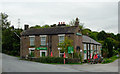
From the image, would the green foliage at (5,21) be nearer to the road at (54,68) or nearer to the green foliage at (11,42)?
the green foliage at (11,42)

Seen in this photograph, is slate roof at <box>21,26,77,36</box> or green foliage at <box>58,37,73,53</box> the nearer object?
green foliage at <box>58,37,73,53</box>

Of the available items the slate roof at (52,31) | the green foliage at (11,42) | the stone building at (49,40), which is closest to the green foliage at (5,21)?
the green foliage at (11,42)

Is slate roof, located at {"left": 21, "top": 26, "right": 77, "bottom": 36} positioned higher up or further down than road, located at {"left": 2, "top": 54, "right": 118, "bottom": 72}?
higher up

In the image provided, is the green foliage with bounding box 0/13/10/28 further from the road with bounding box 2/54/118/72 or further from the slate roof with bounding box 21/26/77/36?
the road with bounding box 2/54/118/72

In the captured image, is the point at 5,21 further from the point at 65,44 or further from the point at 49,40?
the point at 65,44

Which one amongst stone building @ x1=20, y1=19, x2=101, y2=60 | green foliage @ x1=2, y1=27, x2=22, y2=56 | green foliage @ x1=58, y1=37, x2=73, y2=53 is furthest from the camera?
green foliage @ x1=2, y1=27, x2=22, y2=56

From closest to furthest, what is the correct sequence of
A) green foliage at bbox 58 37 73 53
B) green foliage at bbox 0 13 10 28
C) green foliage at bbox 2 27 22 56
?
1. green foliage at bbox 58 37 73 53
2. green foliage at bbox 2 27 22 56
3. green foliage at bbox 0 13 10 28

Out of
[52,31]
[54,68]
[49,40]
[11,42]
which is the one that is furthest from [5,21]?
[54,68]

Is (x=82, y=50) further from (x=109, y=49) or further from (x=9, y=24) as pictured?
(x=9, y=24)

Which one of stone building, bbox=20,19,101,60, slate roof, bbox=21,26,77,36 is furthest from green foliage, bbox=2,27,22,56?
slate roof, bbox=21,26,77,36

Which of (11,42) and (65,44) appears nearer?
(65,44)

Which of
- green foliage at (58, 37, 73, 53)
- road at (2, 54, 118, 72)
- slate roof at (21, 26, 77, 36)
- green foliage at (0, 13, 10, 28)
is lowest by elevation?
road at (2, 54, 118, 72)

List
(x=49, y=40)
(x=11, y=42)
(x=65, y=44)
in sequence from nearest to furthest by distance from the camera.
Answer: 1. (x=65, y=44)
2. (x=49, y=40)
3. (x=11, y=42)

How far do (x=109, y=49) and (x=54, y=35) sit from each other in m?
19.4
